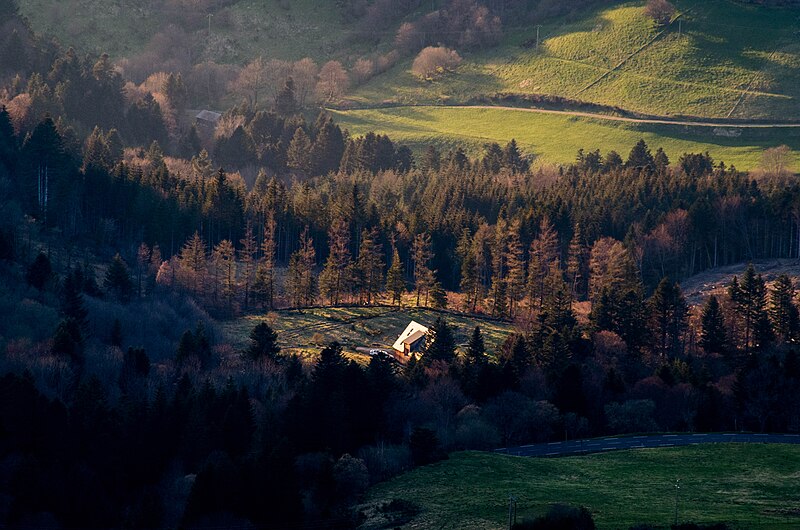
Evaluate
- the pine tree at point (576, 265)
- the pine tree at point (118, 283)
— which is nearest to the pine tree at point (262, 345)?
the pine tree at point (118, 283)

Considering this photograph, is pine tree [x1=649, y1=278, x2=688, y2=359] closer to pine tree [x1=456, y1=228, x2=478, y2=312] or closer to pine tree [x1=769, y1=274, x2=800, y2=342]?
pine tree [x1=769, y1=274, x2=800, y2=342]

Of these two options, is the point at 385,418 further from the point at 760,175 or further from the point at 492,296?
the point at 760,175

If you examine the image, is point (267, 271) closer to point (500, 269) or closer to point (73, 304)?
point (500, 269)

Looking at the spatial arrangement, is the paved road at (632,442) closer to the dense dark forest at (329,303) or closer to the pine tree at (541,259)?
the dense dark forest at (329,303)

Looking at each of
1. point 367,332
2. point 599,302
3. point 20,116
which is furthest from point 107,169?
point 599,302

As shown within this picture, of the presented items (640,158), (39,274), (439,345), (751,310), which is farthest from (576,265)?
(39,274)
